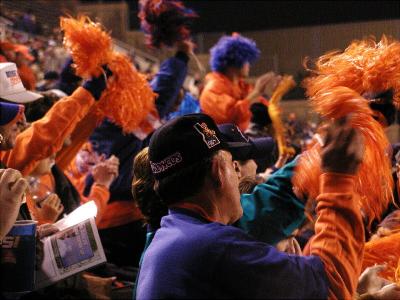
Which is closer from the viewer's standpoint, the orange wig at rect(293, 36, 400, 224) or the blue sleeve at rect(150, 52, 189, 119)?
the orange wig at rect(293, 36, 400, 224)

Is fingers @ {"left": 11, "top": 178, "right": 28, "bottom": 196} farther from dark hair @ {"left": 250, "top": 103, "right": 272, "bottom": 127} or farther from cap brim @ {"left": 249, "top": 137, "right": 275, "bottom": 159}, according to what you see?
dark hair @ {"left": 250, "top": 103, "right": 272, "bottom": 127}

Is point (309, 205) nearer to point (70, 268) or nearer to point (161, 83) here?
point (70, 268)

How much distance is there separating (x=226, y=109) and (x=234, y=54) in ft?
3.16

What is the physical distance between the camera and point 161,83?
177 inches

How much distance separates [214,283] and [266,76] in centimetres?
378

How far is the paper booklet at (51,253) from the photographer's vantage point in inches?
90.8

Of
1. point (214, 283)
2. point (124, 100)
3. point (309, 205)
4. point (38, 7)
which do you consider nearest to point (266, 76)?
point (124, 100)

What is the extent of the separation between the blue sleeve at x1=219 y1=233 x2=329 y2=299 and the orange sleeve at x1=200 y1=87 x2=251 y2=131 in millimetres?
3529

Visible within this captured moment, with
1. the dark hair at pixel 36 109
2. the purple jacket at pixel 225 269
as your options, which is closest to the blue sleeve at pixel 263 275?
the purple jacket at pixel 225 269

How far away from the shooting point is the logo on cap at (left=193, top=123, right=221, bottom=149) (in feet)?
5.51

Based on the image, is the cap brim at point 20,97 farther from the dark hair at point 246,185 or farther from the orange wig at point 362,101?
the orange wig at point 362,101

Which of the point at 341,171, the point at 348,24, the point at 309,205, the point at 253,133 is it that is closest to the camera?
the point at 341,171

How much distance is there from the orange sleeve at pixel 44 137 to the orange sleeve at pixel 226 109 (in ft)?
5.65

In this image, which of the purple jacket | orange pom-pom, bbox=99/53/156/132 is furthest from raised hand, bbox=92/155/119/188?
the purple jacket
